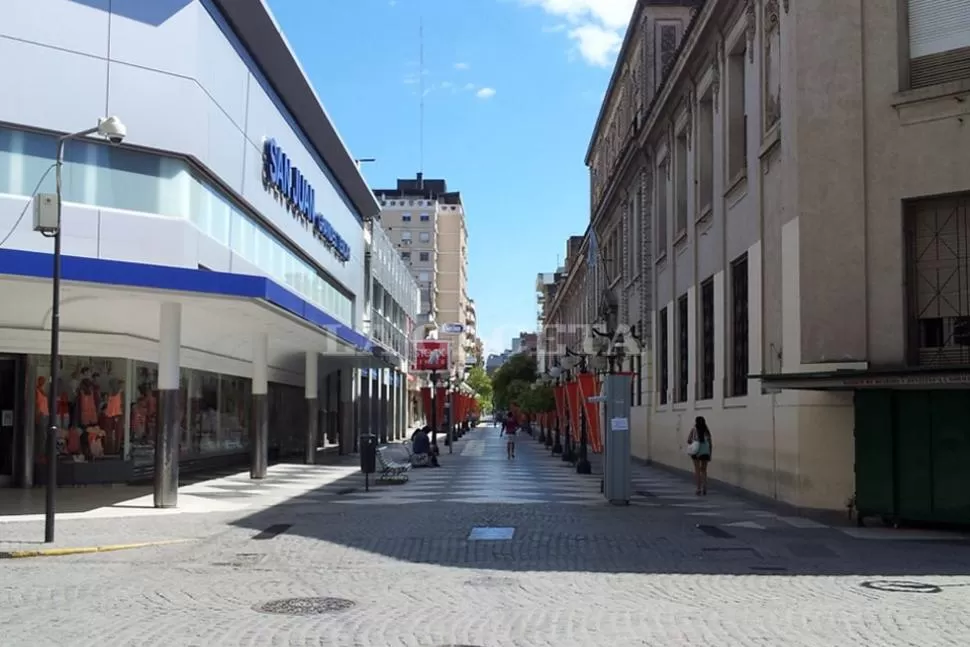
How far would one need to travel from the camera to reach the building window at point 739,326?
→ 22281mm

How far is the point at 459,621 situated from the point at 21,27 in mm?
15888

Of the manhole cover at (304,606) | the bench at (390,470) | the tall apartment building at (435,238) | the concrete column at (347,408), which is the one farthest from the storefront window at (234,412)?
the tall apartment building at (435,238)

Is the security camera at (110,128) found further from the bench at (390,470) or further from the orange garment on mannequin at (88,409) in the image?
the bench at (390,470)

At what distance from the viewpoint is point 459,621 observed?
878 centimetres

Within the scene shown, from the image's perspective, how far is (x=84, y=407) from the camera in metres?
23.1

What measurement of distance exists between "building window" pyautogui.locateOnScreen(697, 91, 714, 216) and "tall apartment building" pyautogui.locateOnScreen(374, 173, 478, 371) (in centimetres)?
9477

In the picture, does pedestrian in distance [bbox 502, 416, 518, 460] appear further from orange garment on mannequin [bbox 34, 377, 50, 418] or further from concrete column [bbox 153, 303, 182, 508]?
concrete column [bbox 153, 303, 182, 508]

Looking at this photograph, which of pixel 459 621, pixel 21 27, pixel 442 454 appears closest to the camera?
pixel 459 621

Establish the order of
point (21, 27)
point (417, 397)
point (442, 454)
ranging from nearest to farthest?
point (21, 27)
point (442, 454)
point (417, 397)

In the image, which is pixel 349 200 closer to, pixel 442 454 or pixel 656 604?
pixel 442 454

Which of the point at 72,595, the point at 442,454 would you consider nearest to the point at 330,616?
the point at 72,595

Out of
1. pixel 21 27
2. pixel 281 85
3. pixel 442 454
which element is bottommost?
pixel 442 454

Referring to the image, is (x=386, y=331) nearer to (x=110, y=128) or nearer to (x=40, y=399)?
(x=40, y=399)

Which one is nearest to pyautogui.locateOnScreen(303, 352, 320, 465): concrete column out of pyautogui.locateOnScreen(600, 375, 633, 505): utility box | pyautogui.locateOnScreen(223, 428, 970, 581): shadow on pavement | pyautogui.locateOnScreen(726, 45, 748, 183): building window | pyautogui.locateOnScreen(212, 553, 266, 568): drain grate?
pyautogui.locateOnScreen(223, 428, 970, 581): shadow on pavement
